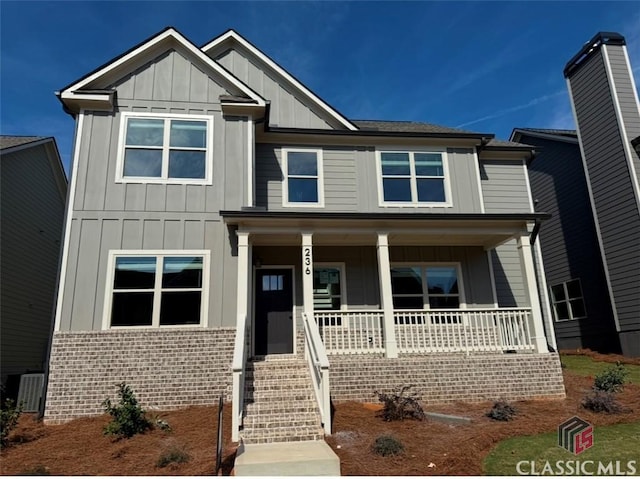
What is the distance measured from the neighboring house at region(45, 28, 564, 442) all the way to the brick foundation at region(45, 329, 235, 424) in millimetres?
30

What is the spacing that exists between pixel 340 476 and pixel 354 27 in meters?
10.6

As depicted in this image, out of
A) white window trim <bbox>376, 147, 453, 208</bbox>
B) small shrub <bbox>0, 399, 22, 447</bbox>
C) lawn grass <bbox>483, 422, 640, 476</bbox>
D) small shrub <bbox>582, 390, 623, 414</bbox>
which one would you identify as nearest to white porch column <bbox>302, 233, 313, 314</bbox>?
white window trim <bbox>376, 147, 453, 208</bbox>

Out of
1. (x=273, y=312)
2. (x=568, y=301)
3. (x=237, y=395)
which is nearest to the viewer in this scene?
(x=237, y=395)

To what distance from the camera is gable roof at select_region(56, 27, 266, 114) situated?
379 inches

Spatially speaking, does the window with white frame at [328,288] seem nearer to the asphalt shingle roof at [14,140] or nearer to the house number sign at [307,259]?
the house number sign at [307,259]

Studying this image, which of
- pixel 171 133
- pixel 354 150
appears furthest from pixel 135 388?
pixel 354 150

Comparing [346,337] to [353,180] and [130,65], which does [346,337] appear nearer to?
[353,180]

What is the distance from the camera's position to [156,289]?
8.91 metres

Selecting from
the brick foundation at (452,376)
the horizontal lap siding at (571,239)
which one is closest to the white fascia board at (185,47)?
the brick foundation at (452,376)

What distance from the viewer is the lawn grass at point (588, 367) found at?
10.3m

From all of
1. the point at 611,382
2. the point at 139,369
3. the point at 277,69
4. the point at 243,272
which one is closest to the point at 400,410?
the point at 243,272

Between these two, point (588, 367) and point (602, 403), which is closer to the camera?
point (602, 403)

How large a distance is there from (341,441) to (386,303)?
353cm

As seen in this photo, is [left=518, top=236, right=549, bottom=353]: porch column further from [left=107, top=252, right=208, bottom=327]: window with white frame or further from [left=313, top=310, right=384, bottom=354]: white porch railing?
[left=107, top=252, right=208, bottom=327]: window with white frame
